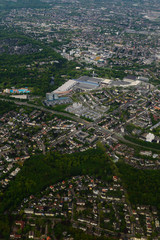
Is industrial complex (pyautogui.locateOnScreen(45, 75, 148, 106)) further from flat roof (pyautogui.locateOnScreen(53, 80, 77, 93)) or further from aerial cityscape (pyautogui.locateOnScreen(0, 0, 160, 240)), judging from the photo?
aerial cityscape (pyautogui.locateOnScreen(0, 0, 160, 240))

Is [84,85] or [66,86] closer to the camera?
[66,86]

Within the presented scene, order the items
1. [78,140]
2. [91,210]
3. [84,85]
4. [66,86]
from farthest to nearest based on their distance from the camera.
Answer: [84,85] < [66,86] < [78,140] < [91,210]

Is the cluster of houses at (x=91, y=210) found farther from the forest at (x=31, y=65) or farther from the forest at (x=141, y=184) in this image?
the forest at (x=31, y=65)

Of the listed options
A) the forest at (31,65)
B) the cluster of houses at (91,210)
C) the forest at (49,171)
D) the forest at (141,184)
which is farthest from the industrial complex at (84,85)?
the cluster of houses at (91,210)

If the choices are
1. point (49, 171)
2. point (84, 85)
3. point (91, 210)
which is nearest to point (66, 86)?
point (84, 85)

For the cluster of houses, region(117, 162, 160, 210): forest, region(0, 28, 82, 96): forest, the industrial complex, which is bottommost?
the cluster of houses

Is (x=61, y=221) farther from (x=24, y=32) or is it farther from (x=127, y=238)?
(x=24, y=32)

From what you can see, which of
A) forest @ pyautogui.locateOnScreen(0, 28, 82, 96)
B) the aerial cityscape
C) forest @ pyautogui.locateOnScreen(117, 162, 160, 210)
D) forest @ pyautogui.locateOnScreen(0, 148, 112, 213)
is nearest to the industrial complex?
the aerial cityscape

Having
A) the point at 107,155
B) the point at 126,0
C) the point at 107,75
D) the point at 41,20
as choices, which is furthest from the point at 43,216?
the point at 126,0

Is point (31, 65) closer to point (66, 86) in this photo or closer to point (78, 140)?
point (66, 86)
